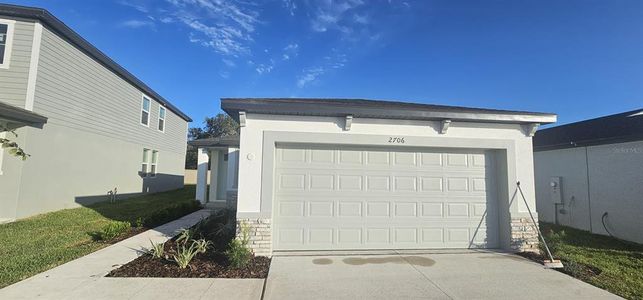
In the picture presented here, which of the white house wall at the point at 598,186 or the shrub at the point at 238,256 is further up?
the white house wall at the point at 598,186

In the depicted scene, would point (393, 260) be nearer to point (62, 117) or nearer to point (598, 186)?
point (598, 186)

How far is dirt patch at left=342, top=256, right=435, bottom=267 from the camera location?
20.2 ft

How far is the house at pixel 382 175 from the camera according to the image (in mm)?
6699

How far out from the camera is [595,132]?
10117 millimetres

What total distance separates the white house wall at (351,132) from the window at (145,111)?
14151 millimetres

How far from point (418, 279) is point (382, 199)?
85.9 inches

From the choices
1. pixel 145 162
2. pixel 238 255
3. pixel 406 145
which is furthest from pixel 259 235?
pixel 145 162

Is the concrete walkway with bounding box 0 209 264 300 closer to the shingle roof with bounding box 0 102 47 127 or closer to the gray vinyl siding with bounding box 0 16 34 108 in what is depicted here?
the shingle roof with bounding box 0 102 47 127

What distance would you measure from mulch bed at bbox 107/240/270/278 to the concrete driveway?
0.96 ft

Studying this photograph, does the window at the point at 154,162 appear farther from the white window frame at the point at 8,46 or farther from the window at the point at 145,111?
the white window frame at the point at 8,46

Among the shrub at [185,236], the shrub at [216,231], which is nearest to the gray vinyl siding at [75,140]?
the shrub at [216,231]

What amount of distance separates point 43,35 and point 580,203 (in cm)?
1773

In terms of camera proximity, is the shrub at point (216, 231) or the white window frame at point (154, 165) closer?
the shrub at point (216, 231)

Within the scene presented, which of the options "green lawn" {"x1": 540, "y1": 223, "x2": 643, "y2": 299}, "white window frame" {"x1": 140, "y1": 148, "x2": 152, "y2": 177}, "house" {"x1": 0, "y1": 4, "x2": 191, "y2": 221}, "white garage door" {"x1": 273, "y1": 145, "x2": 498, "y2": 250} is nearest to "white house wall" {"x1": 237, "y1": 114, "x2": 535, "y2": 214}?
"white garage door" {"x1": 273, "y1": 145, "x2": 498, "y2": 250}
